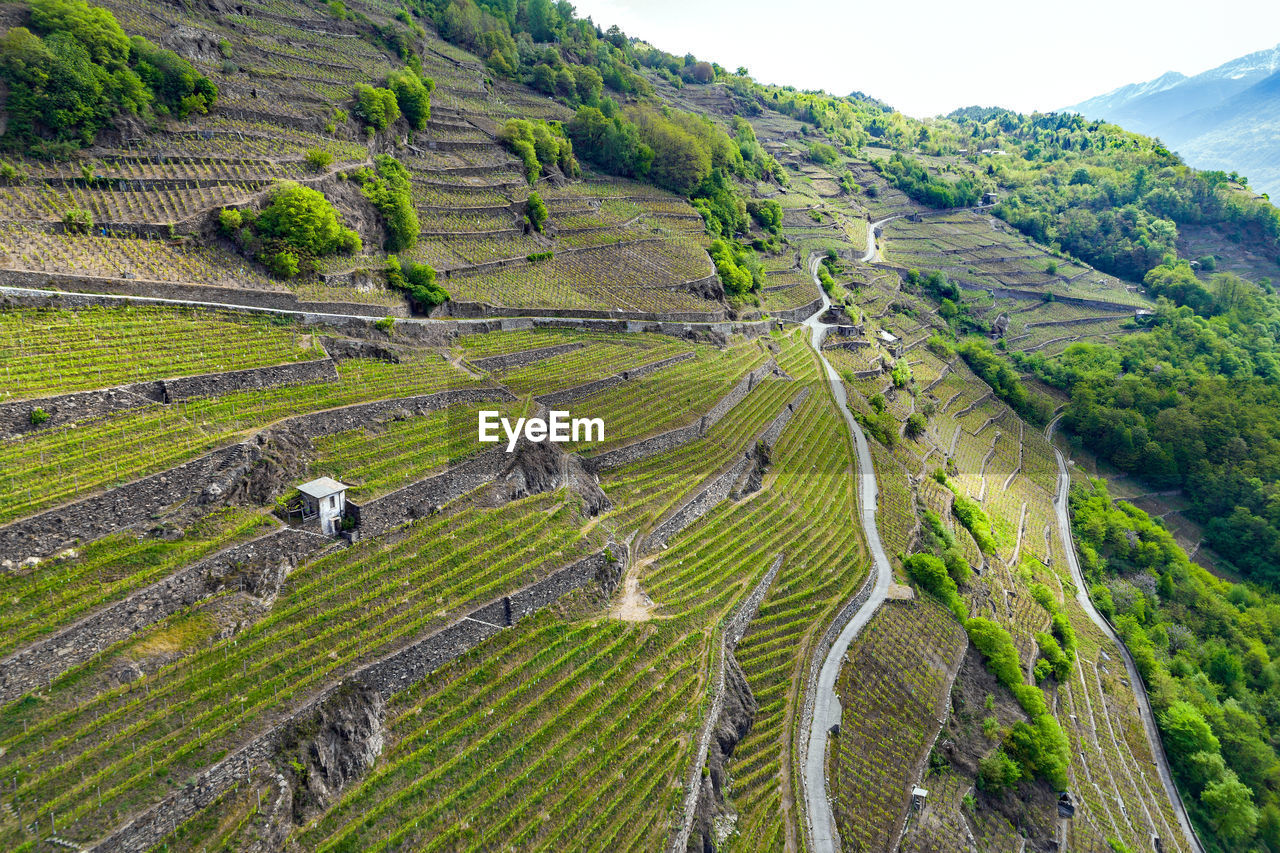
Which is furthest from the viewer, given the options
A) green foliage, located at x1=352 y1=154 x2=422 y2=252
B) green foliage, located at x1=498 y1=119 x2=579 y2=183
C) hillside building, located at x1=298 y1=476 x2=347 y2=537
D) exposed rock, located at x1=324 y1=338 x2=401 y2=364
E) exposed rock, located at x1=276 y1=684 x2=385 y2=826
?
green foliage, located at x1=498 y1=119 x2=579 y2=183

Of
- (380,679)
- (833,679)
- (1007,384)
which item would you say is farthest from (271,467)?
(1007,384)

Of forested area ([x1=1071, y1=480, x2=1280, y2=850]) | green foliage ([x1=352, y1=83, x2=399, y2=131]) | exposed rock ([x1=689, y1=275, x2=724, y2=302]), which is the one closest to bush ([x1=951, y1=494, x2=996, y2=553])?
forested area ([x1=1071, y1=480, x2=1280, y2=850])

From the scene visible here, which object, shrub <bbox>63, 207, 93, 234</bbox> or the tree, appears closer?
shrub <bbox>63, 207, 93, 234</bbox>

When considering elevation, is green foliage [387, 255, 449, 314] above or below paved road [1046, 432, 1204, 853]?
above

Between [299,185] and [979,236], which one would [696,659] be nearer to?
[299,185]

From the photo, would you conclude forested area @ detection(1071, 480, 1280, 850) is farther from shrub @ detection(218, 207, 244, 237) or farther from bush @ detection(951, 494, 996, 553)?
shrub @ detection(218, 207, 244, 237)

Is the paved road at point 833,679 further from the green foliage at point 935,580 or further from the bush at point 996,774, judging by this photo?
the bush at point 996,774

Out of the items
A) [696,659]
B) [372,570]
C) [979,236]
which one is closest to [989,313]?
[979,236]
